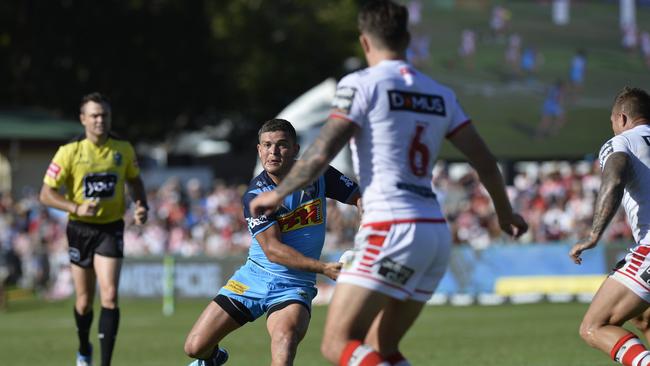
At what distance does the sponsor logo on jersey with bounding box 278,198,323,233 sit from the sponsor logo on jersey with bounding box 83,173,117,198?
373cm

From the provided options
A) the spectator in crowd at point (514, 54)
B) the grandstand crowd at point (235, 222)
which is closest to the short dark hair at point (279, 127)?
the grandstand crowd at point (235, 222)

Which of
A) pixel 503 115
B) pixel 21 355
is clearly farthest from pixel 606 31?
pixel 21 355

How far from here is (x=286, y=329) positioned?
8.73m

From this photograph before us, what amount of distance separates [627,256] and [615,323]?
0.51 metres

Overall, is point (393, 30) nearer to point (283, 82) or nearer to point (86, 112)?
point (86, 112)

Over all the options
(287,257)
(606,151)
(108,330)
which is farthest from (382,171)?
(108,330)

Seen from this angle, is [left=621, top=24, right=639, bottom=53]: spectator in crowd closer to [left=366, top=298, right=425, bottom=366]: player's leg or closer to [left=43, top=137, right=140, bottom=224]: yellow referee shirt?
[left=43, top=137, right=140, bottom=224]: yellow referee shirt

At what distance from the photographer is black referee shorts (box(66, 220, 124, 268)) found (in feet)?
39.8

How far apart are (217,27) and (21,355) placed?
147ft

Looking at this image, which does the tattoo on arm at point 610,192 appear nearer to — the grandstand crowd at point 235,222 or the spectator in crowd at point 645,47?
the grandstand crowd at point 235,222

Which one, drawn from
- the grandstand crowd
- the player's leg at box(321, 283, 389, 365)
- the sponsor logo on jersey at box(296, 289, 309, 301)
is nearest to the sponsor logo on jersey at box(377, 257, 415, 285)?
the player's leg at box(321, 283, 389, 365)

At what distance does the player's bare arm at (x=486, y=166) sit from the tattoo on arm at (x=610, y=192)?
138 centimetres

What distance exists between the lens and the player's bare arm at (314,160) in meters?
6.63

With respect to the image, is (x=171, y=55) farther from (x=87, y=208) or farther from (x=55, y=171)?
(x=87, y=208)
